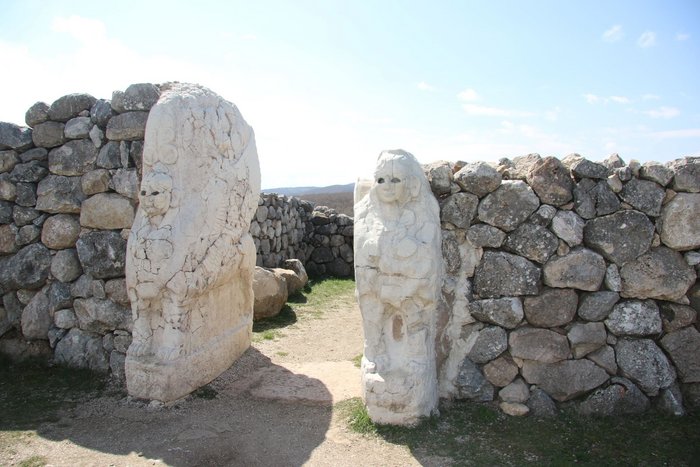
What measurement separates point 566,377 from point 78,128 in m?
4.91

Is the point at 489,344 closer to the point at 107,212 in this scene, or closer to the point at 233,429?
the point at 233,429

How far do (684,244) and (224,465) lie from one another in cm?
374

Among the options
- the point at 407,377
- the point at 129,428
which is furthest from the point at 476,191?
the point at 129,428

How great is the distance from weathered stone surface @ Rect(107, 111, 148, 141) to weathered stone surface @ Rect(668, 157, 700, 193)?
4.46m

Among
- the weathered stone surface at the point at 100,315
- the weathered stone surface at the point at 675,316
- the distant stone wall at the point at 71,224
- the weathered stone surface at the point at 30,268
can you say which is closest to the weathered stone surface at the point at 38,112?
the distant stone wall at the point at 71,224

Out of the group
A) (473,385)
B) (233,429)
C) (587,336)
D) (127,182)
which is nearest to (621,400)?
(587,336)

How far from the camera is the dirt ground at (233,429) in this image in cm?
385

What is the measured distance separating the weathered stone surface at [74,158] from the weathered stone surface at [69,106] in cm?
28

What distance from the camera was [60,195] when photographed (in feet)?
17.3

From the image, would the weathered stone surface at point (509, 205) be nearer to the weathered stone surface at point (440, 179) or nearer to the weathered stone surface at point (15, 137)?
the weathered stone surface at point (440, 179)

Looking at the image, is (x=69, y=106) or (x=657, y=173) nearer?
(x=657, y=173)

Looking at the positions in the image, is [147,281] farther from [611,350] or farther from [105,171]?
[611,350]

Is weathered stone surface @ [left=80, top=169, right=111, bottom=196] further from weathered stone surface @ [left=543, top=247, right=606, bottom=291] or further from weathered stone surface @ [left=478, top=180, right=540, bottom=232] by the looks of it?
weathered stone surface @ [left=543, top=247, right=606, bottom=291]

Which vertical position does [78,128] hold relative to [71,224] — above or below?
above
